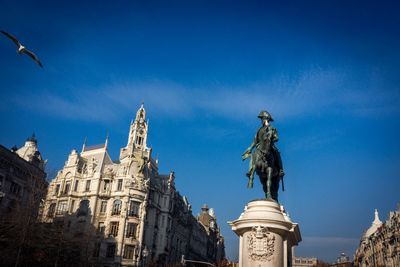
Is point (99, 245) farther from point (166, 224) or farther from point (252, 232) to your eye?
point (252, 232)

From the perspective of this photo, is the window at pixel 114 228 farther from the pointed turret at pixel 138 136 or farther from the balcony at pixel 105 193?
the pointed turret at pixel 138 136

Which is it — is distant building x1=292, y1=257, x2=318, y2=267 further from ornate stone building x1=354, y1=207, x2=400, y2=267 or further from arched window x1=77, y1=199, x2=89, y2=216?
arched window x1=77, y1=199, x2=89, y2=216

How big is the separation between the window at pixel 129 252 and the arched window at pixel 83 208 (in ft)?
29.4

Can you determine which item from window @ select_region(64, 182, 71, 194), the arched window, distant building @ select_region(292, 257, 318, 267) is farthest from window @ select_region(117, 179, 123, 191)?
distant building @ select_region(292, 257, 318, 267)

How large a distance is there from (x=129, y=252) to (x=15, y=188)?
19.0 meters

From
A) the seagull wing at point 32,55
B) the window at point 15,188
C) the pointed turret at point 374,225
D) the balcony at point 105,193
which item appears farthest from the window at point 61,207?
the pointed turret at point 374,225

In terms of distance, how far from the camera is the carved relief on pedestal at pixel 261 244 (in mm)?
11602

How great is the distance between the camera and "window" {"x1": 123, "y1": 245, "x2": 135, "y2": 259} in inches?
2221

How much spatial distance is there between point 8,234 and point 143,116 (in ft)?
141

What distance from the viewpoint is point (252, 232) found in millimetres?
12008

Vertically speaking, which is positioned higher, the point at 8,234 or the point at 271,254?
the point at 8,234

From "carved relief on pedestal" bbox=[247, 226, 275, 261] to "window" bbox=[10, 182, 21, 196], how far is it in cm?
4181

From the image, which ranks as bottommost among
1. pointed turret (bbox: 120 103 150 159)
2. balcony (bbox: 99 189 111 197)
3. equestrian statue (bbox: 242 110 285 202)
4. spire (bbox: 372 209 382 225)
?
equestrian statue (bbox: 242 110 285 202)

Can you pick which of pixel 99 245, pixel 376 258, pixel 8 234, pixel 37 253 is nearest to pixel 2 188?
pixel 37 253
